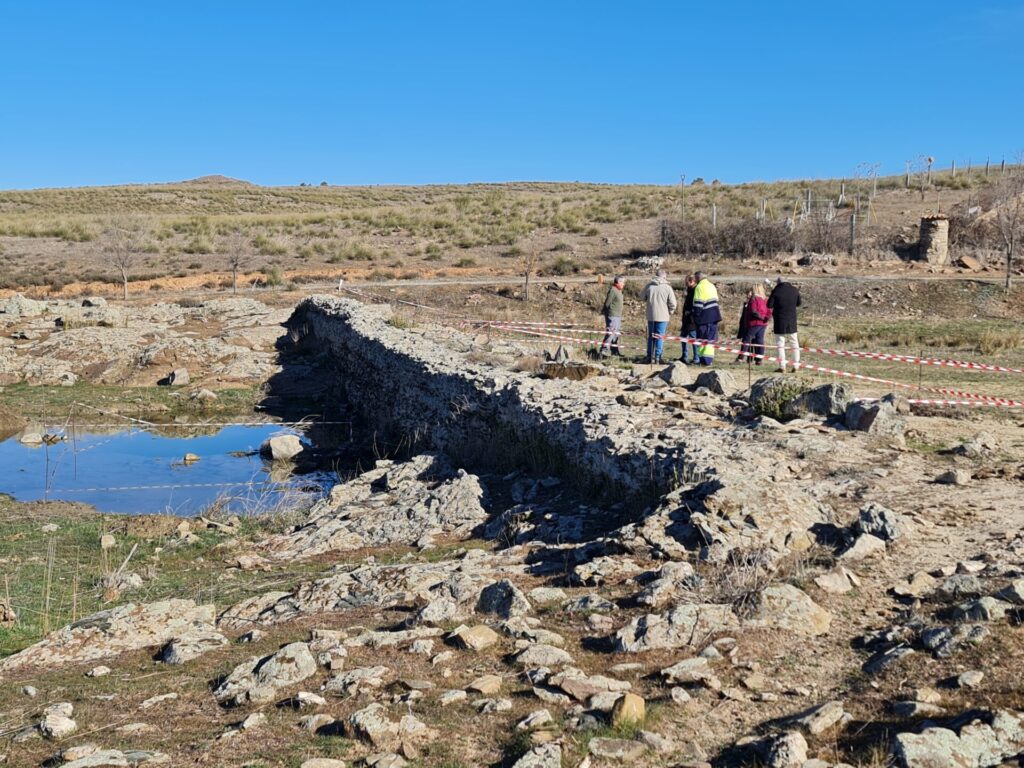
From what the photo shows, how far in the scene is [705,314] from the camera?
1599 centimetres

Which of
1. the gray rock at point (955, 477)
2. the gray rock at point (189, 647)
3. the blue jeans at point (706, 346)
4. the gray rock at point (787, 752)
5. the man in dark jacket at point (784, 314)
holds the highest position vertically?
the man in dark jacket at point (784, 314)

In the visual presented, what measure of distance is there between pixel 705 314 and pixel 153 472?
877cm

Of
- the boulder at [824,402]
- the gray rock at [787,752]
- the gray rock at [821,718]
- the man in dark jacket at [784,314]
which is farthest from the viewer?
the man in dark jacket at [784,314]

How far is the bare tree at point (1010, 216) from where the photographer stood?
30.1 metres

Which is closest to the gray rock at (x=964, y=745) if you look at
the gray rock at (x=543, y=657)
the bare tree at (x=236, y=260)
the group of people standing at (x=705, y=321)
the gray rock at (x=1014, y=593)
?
the gray rock at (x=1014, y=593)

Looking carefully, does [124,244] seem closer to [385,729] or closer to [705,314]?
[705,314]

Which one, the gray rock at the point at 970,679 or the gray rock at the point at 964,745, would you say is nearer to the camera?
the gray rock at the point at 964,745

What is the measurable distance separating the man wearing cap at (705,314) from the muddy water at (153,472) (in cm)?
606

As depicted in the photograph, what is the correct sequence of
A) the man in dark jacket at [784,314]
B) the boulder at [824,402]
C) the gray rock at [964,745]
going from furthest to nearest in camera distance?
1. the man in dark jacket at [784,314]
2. the boulder at [824,402]
3. the gray rock at [964,745]

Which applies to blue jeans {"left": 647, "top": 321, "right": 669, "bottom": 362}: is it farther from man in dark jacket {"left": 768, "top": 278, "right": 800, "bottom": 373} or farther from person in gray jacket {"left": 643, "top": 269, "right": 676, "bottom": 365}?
man in dark jacket {"left": 768, "top": 278, "right": 800, "bottom": 373}

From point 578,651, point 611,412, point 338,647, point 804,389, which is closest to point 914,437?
point 804,389

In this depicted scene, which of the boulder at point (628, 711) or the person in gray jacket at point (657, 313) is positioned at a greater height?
the person in gray jacket at point (657, 313)

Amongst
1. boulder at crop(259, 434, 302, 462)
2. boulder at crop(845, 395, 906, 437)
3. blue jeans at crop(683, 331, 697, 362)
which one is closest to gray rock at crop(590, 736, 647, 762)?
boulder at crop(845, 395, 906, 437)

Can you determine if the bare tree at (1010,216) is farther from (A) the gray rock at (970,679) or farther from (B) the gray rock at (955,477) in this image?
(A) the gray rock at (970,679)
